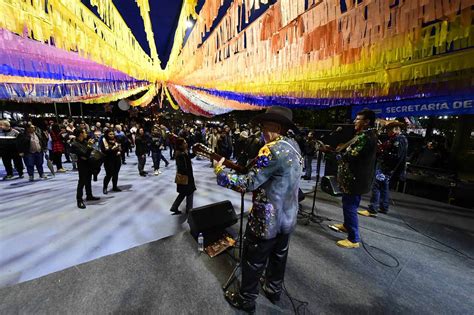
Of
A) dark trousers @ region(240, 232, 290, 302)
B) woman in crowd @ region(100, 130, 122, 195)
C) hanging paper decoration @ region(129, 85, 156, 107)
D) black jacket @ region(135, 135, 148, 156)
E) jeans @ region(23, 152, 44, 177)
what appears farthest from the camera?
hanging paper decoration @ region(129, 85, 156, 107)

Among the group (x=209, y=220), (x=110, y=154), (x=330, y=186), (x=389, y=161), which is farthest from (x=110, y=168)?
(x=389, y=161)

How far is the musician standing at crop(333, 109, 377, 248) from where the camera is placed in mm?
2615

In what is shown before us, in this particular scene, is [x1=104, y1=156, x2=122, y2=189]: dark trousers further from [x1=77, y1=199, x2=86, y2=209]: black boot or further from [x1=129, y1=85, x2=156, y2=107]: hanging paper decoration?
[x1=129, y1=85, x2=156, y2=107]: hanging paper decoration

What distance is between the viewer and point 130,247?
8.71 feet

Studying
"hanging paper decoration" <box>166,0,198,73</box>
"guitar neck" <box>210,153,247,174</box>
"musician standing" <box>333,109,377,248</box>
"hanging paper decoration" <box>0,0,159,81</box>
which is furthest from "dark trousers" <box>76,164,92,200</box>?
"musician standing" <box>333,109,377,248</box>

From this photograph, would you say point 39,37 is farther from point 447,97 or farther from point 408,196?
point 447,97

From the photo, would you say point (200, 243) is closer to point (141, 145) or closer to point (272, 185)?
point (272, 185)

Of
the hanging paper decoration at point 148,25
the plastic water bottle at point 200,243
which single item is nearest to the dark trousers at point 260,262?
the plastic water bottle at point 200,243

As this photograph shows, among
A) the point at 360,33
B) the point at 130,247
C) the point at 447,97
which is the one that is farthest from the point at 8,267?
the point at 447,97

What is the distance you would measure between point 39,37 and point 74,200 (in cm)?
334

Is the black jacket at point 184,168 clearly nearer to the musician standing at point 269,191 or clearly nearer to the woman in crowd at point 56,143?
the musician standing at point 269,191

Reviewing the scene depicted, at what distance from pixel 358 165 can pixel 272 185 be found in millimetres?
1777

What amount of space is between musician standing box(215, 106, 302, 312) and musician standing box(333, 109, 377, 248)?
1.46 metres

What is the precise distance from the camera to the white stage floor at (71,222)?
7.88 ft
